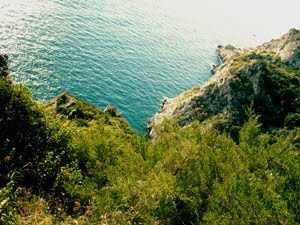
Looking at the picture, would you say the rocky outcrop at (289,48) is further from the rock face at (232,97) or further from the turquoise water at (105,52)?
the turquoise water at (105,52)

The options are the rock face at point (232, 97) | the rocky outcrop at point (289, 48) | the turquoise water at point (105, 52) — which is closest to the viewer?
the rock face at point (232, 97)

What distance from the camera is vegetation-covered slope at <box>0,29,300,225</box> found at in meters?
15.1

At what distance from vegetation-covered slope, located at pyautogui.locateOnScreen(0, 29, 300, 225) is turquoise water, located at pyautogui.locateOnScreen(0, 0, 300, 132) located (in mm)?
49214

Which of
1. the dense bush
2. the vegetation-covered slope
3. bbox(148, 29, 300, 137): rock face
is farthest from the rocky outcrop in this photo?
the dense bush

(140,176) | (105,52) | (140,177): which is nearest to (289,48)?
(105,52)

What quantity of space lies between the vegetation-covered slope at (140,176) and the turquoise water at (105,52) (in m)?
49.2

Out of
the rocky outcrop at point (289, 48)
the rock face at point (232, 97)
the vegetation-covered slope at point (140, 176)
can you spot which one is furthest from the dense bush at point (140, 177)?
the rocky outcrop at point (289, 48)

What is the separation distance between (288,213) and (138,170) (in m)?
11.2

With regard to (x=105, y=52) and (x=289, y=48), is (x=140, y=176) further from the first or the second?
(x=289, y=48)

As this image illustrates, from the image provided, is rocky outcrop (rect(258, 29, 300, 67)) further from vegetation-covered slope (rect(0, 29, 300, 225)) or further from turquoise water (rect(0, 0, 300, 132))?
vegetation-covered slope (rect(0, 29, 300, 225))

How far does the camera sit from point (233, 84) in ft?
266

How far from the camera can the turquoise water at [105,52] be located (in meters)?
80.7

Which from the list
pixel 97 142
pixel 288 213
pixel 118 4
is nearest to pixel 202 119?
pixel 97 142

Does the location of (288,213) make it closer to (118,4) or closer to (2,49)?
(2,49)
